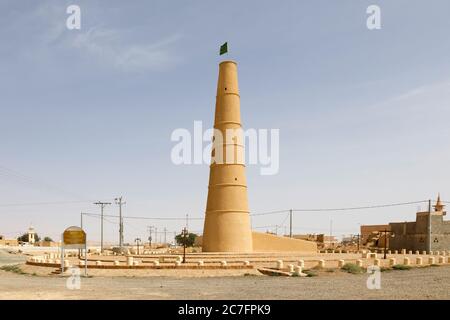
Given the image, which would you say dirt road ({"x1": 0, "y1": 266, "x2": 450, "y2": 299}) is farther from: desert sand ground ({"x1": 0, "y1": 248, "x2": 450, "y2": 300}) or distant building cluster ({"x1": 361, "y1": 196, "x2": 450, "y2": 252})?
distant building cluster ({"x1": 361, "y1": 196, "x2": 450, "y2": 252})

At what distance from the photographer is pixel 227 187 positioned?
32312 millimetres

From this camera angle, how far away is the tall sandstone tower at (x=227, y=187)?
32.2 metres

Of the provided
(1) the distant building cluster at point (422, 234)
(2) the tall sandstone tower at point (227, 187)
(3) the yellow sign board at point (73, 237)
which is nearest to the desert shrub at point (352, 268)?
(2) the tall sandstone tower at point (227, 187)

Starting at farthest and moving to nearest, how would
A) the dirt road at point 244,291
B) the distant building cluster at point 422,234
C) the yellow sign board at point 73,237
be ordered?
the distant building cluster at point 422,234 → the yellow sign board at point 73,237 → the dirt road at point 244,291

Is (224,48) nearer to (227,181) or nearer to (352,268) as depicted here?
(227,181)

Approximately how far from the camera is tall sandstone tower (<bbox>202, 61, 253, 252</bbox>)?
3219cm

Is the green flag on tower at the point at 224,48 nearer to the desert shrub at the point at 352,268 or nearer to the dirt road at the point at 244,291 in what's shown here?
the desert shrub at the point at 352,268

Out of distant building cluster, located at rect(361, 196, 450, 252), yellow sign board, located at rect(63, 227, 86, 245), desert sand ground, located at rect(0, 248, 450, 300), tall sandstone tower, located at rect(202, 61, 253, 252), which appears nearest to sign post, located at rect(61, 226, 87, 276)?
yellow sign board, located at rect(63, 227, 86, 245)

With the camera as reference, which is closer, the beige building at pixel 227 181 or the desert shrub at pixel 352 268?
the desert shrub at pixel 352 268
